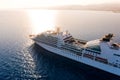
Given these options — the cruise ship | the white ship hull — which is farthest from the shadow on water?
the cruise ship

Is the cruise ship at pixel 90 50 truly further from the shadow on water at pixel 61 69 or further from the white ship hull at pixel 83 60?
the shadow on water at pixel 61 69

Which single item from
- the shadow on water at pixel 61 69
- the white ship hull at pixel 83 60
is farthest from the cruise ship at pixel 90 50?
the shadow on water at pixel 61 69

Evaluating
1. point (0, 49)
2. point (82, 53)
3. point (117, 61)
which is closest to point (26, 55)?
point (0, 49)

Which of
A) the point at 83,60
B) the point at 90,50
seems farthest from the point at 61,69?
the point at 90,50

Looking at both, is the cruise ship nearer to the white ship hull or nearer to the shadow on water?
the white ship hull

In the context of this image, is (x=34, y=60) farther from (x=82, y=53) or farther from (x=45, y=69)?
(x=82, y=53)

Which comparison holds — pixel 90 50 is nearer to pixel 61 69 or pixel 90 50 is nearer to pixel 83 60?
pixel 83 60
